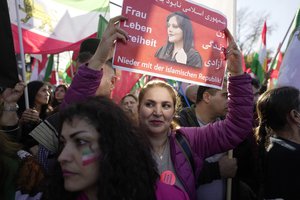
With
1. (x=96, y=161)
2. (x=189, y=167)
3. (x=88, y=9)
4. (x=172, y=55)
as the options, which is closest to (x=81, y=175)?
(x=96, y=161)

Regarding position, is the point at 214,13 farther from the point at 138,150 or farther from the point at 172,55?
the point at 138,150

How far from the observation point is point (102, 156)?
1.57 m

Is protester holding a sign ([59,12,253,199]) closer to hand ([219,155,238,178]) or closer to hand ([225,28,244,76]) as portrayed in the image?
hand ([225,28,244,76])

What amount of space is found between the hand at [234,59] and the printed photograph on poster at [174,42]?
0.20ft

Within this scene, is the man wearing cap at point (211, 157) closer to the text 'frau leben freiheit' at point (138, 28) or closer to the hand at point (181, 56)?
the hand at point (181, 56)

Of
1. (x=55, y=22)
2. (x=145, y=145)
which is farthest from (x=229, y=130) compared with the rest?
(x=55, y=22)

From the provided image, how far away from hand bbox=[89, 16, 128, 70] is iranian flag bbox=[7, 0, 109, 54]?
2.43 m

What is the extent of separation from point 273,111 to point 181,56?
73 centimetres

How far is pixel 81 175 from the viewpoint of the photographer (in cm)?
155

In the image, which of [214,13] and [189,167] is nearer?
[189,167]

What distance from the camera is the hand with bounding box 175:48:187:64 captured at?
2.37m

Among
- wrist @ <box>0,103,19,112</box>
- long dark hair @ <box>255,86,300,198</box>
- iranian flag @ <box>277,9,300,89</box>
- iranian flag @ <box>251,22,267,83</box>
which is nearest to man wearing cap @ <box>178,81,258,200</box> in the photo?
long dark hair @ <box>255,86,300,198</box>

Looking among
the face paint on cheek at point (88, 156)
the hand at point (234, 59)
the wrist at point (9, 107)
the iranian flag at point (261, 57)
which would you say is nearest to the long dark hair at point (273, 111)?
the hand at point (234, 59)

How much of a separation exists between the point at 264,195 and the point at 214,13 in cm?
128
